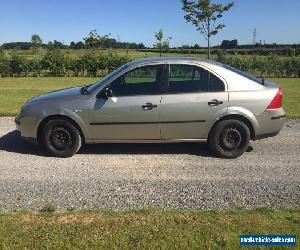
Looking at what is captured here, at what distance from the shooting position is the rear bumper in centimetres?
698

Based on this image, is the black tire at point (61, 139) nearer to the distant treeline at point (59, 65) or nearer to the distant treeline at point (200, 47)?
the distant treeline at point (59, 65)

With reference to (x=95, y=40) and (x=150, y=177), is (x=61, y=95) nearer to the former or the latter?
(x=150, y=177)

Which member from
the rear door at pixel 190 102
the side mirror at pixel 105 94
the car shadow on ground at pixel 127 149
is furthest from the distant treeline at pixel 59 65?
the rear door at pixel 190 102

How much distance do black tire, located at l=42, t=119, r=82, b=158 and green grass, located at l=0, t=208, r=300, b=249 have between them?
253 centimetres

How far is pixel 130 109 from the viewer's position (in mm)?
6891

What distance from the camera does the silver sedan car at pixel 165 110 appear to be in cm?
691

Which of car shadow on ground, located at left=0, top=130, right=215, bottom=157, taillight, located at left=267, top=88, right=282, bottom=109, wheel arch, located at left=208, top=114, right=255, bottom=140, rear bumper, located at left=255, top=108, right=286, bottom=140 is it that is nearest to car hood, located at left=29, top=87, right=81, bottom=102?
car shadow on ground, located at left=0, top=130, right=215, bottom=157

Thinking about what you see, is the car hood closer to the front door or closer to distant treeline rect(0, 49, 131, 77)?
the front door

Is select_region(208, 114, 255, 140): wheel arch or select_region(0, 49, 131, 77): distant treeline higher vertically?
select_region(0, 49, 131, 77): distant treeline

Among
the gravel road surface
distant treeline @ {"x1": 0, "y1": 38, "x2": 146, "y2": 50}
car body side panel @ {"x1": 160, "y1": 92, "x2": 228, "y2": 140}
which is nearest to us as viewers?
the gravel road surface

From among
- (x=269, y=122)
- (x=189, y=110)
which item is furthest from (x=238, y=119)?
(x=189, y=110)

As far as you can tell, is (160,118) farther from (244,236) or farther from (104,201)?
(244,236)

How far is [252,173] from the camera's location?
20.5 ft

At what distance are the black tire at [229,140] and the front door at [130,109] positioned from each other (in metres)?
0.99
